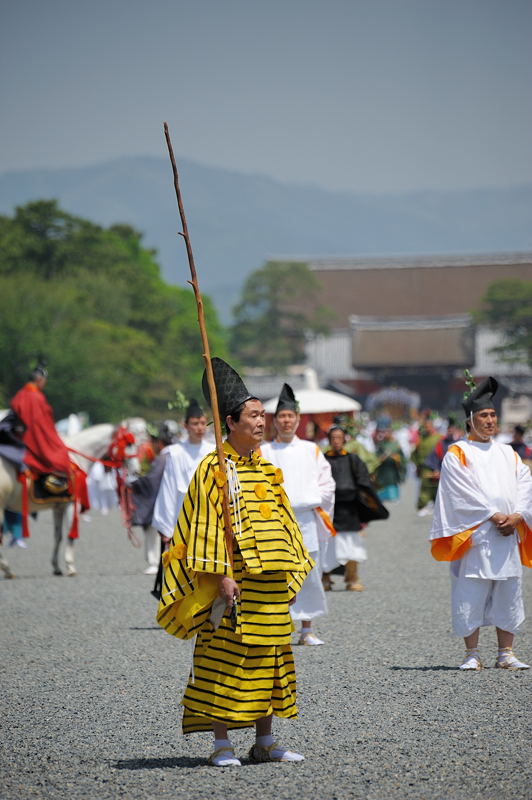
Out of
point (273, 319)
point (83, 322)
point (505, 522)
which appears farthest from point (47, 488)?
point (273, 319)

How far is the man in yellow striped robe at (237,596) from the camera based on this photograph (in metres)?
5.29

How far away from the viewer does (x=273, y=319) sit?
7238cm

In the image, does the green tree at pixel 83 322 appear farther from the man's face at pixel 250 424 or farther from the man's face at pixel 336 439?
the man's face at pixel 250 424

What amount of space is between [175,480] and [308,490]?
1.07 meters

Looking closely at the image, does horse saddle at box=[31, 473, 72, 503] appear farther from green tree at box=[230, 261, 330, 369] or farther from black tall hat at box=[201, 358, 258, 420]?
green tree at box=[230, 261, 330, 369]

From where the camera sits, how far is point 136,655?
27.7 ft

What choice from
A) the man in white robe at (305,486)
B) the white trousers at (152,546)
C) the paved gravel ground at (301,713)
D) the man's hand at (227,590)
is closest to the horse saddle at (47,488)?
the white trousers at (152,546)

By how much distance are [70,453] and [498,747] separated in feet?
31.6

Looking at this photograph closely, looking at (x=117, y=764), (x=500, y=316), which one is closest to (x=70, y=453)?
(x=117, y=764)

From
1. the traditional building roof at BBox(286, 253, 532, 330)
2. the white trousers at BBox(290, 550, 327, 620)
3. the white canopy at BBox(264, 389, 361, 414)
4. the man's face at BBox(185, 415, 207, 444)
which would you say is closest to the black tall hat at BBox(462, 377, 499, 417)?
the white trousers at BBox(290, 550, 327, 620)

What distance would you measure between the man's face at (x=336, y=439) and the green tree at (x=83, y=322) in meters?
21.6

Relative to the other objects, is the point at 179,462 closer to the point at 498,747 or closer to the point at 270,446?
the point at 270,446

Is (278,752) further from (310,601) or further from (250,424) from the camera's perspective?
(310,601)

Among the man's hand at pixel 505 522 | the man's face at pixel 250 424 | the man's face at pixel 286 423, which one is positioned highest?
the man's face at pixel 250 424
